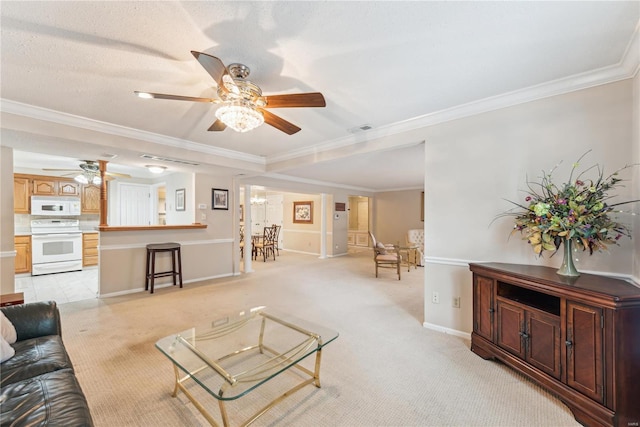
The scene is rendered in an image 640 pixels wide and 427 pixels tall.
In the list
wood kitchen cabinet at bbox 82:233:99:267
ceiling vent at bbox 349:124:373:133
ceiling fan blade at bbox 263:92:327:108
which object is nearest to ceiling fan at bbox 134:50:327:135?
ceiling fan blade at bbox 263:92:327:108

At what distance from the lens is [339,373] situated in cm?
206

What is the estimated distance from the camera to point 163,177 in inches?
252

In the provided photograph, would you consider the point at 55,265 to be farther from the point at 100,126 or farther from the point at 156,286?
the point at 100,126

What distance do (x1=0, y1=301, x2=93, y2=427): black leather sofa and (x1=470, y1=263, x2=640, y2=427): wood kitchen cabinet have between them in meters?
2.62

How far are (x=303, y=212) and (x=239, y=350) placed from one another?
6.67 meters

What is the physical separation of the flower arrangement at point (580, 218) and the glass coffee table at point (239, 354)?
5.74 feet

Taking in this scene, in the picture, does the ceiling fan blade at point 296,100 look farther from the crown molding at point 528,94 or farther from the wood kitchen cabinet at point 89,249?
the wood kitchen cabinet at point 89,249

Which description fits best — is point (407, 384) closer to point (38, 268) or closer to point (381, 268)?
point (381, 268)

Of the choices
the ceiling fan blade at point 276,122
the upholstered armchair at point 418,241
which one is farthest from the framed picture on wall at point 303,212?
the ceiling fan blade at point 276,122

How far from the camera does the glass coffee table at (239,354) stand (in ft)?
4.89

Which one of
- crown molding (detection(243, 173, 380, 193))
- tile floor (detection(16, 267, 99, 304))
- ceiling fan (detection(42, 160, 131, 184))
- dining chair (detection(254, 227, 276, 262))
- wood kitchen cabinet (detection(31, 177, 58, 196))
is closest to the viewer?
tile floor (detection(16, 267, 99, 304))

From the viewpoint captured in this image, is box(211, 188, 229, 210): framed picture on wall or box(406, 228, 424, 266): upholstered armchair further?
box(406, 228, 424, 266): upholstered armchair

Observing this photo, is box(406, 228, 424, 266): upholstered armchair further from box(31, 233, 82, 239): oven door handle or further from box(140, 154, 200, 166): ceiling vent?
box(31, 233, 82, 239): oven door handle

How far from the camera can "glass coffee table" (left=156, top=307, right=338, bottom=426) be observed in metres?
1.49
